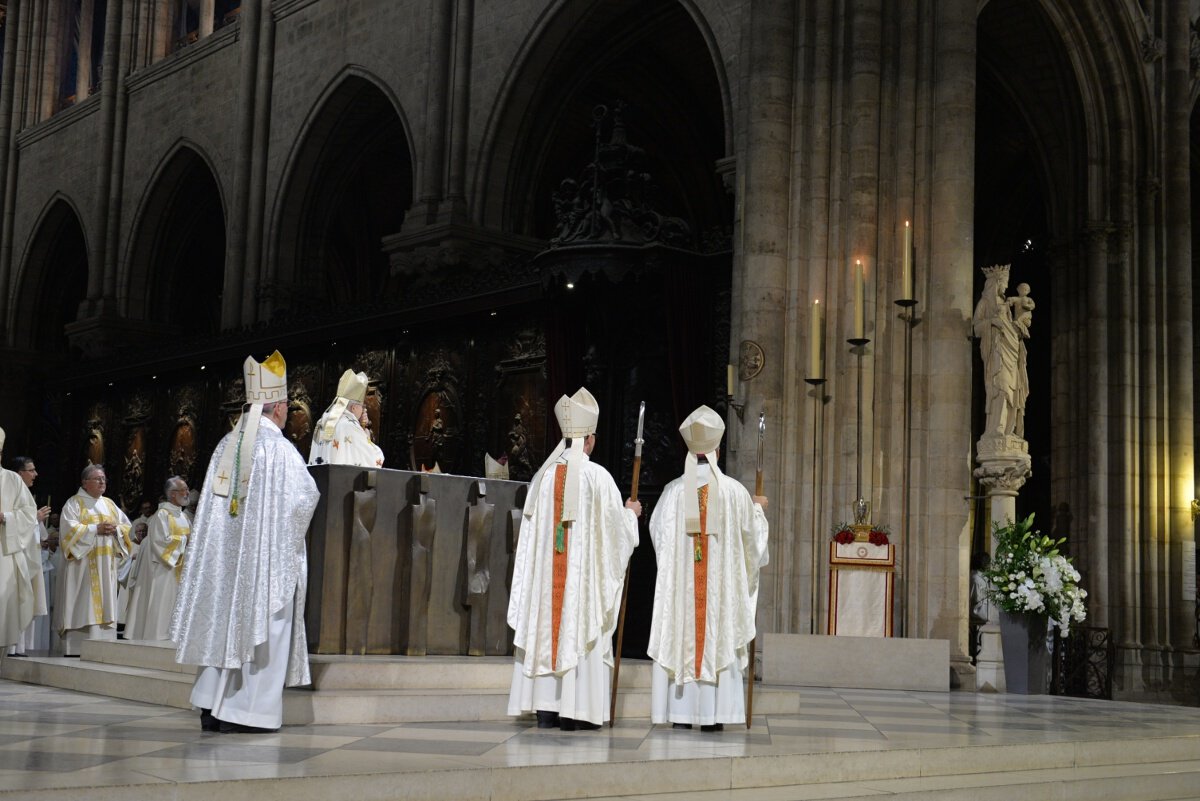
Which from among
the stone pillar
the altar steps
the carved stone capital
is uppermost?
the stone pillar

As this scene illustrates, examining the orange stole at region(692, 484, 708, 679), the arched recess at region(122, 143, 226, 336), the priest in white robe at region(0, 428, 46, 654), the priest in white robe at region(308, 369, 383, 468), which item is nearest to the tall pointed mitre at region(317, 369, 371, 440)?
the priest in white robe at region(308, 369, 383, 468)

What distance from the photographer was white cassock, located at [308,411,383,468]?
875 centimetres

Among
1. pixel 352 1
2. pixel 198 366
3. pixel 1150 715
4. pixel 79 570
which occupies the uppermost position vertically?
pixel 352 1

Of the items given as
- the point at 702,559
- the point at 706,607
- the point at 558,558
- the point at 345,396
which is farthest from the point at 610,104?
the point at 558,558

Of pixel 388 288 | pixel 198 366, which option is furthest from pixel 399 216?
pixel 198 366

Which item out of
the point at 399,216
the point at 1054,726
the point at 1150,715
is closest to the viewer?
the point at 1054,726

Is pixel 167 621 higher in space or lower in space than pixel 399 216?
lower

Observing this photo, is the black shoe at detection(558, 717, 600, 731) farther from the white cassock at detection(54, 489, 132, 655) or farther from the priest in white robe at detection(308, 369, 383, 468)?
the white cassock at detection(54, 489, 132, 655)

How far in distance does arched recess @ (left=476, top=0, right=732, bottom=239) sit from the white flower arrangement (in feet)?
13.8

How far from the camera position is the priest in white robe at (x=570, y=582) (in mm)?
6852

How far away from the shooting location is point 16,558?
10.0 m

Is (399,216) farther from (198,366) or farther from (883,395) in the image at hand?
(883,395)

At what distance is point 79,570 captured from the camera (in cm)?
1098

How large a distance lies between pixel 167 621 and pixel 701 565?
19.3 feet
